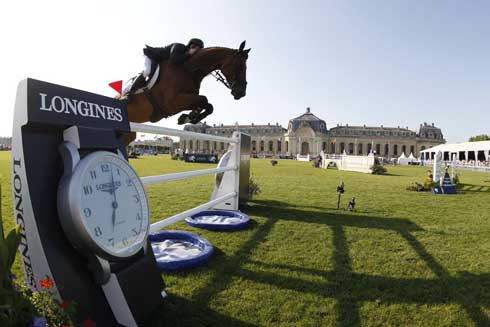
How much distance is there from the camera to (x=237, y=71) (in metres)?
4.58

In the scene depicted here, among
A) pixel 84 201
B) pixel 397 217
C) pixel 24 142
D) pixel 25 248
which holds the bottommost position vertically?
pixel 397 217

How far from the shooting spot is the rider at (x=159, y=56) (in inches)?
161

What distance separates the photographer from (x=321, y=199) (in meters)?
7.29

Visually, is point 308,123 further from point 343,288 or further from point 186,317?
point 186,317

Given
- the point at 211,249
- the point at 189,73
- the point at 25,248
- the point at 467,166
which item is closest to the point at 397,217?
the point at 211,249

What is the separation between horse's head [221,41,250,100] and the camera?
444 cm

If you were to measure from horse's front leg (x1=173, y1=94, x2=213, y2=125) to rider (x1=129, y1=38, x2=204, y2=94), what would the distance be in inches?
19.7

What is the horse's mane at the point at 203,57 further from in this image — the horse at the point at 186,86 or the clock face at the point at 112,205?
the clock face at the point at 112,205

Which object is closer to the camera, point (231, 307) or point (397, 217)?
point (231, 307)

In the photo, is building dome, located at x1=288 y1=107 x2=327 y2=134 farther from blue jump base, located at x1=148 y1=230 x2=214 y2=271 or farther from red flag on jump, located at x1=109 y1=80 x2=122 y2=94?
blue jump base, located at x1=148 y1=230 x2=214 y2=271

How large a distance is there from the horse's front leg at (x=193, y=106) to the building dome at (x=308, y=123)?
7727 centimetres

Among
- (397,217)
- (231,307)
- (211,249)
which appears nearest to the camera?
(231,307)

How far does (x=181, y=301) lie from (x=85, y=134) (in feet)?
4.27

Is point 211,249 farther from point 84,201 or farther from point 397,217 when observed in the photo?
point 397,217
